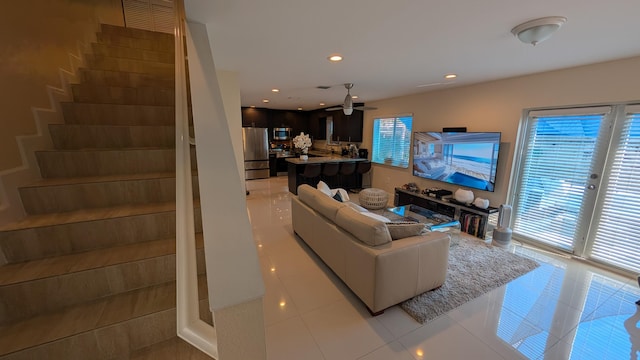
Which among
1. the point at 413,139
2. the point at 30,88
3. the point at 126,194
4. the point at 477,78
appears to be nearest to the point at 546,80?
the point at 477,78

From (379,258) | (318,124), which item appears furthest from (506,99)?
(318,124)

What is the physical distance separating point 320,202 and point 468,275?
1.73 metres

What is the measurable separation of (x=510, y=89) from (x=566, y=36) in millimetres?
1580

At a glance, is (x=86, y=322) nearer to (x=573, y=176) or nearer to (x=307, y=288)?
(x=307, y=288)

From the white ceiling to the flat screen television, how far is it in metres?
0.97

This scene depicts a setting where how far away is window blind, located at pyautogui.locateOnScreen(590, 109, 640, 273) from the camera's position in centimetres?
244

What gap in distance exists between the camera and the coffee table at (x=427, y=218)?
315 centimetres

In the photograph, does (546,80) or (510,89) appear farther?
(510,89)

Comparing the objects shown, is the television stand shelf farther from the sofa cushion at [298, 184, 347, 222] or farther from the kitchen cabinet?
the kitchen cabinet

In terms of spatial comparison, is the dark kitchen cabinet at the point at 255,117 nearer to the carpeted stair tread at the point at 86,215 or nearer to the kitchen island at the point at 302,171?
the kitchen island at the point at 302,171

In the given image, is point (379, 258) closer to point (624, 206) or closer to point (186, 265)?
point (186, 265)

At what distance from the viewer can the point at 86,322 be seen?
1098 mm

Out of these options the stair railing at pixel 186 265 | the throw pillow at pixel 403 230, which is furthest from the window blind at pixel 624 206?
the stair railing at pixel 186 265

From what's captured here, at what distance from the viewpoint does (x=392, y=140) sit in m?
5.35
